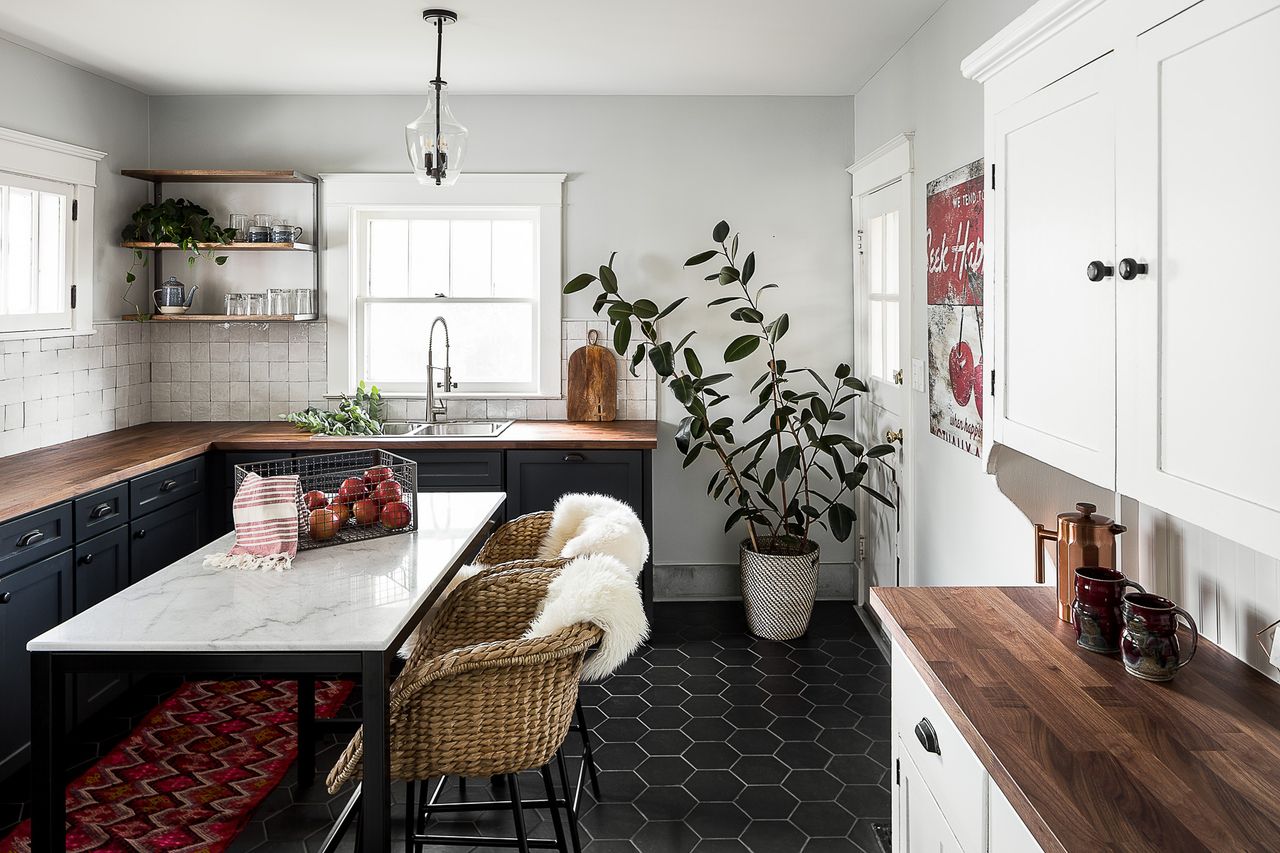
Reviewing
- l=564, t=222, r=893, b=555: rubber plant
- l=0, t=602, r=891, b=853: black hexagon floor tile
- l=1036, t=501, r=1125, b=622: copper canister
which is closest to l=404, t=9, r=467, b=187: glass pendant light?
l=564, t=222, r=893, b=555: rubber plant

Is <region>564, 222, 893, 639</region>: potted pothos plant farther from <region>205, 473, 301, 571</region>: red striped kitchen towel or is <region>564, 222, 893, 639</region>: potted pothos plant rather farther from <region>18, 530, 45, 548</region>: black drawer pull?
<region>18, 530, 45, 548</region>: black drawer pull

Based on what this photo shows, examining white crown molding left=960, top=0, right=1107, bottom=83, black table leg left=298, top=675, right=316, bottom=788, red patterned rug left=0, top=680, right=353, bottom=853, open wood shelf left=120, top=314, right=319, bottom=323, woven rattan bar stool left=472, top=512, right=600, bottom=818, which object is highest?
white crown molding left=960, top=0, right=1107, bottom=83

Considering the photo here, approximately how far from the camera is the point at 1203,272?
1.40 meters

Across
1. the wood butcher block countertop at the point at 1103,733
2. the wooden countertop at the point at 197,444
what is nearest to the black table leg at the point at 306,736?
the wooden countertop at the point at 197,444

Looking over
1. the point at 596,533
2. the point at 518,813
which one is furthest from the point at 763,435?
Result: the point at 518,813

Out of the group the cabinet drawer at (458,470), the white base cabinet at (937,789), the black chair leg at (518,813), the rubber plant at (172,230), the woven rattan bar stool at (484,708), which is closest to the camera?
the white base cabinet at (937,789)

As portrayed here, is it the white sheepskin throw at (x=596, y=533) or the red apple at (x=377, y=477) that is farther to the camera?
the red apple at (x=377, y=477)

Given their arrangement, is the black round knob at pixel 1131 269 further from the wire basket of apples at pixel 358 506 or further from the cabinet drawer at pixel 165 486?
the cabinet drawer at pixel 165 486

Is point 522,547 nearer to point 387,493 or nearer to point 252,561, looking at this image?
point 387,493

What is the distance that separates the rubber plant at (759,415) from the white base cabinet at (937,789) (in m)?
2.28

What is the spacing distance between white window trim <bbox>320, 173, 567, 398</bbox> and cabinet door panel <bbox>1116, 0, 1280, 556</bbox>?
365cm

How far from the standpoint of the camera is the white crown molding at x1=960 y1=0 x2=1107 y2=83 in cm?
175

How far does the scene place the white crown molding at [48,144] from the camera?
3.81m

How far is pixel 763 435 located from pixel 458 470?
1.47m
